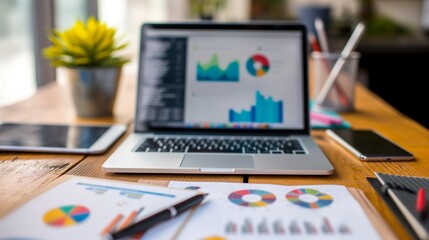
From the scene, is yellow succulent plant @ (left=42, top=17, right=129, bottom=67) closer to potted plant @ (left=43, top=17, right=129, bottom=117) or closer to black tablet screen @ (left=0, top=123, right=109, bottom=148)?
potted plant @ (left=43, top=17, right=129, bottom=117)

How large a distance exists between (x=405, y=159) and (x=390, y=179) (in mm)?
166

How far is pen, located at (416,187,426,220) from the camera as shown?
1.81 feet

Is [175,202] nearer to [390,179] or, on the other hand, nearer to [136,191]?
[136,191]

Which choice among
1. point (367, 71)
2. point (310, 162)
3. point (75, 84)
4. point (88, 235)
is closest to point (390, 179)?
point (310, 162)

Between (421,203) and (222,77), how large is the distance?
0.55 metres

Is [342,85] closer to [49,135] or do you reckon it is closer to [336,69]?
[336,69]

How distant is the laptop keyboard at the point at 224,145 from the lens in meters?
0.86

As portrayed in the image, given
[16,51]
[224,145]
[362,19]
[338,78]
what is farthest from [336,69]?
[362,19]

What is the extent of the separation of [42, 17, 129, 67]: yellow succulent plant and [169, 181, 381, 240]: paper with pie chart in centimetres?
54

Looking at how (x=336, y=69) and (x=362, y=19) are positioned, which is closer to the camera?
(x=336, y=69)

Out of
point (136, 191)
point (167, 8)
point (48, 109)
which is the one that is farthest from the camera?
point (167, 8)

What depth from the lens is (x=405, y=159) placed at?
2.76 ft

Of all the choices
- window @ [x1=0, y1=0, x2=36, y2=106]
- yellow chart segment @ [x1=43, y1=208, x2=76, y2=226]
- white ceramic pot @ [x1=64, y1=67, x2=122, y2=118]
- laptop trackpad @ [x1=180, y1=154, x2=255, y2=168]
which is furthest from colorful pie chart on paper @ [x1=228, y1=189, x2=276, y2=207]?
window @ [x1=0, y1=0, x2=36, y2=106]

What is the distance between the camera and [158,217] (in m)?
0.56
